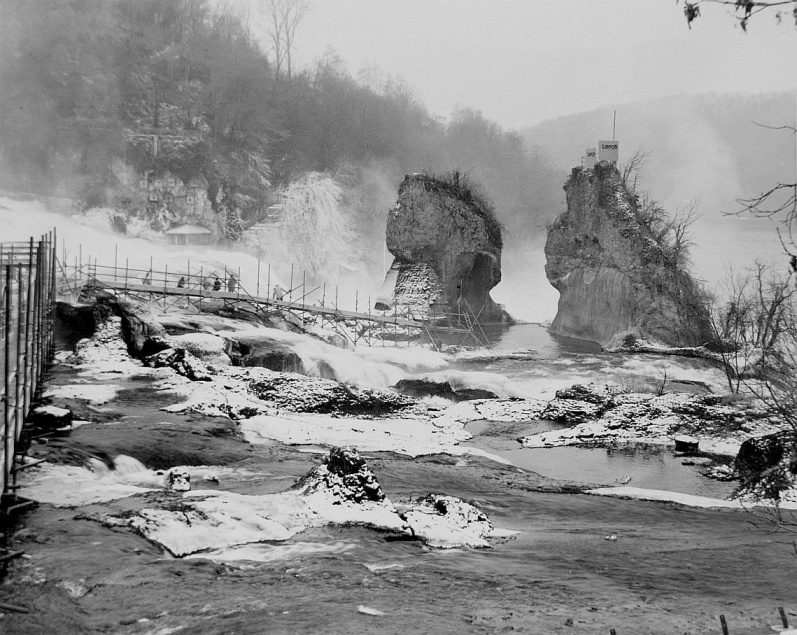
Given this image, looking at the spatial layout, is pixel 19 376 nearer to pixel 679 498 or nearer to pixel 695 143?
pixel 679 498

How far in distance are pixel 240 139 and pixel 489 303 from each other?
33.0m

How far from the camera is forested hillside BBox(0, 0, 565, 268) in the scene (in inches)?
2731

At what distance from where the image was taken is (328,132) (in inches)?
3216

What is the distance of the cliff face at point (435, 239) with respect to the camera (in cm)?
5025

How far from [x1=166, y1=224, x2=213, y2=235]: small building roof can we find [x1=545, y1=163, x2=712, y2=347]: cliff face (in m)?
30.2

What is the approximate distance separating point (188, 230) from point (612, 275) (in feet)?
120

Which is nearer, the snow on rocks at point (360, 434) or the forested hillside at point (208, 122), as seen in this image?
the snow on rocks at point (360, 434)

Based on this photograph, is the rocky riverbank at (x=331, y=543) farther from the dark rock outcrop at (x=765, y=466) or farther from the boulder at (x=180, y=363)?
the boulder at (x=180, y=363)

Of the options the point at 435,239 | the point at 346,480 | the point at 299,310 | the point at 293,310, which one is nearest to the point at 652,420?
the point at 346,480

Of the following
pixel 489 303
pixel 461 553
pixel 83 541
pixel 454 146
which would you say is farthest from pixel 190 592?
pixel 454 146

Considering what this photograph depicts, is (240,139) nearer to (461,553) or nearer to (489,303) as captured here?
(489,303)

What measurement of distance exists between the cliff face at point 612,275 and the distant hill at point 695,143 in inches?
1111

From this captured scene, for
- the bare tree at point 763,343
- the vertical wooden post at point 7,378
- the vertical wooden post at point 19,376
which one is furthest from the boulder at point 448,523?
the vertical wooden post at point 19,376

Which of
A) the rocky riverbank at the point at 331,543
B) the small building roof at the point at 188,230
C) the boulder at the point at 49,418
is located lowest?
the rocky riverbank at the point at 331,543
